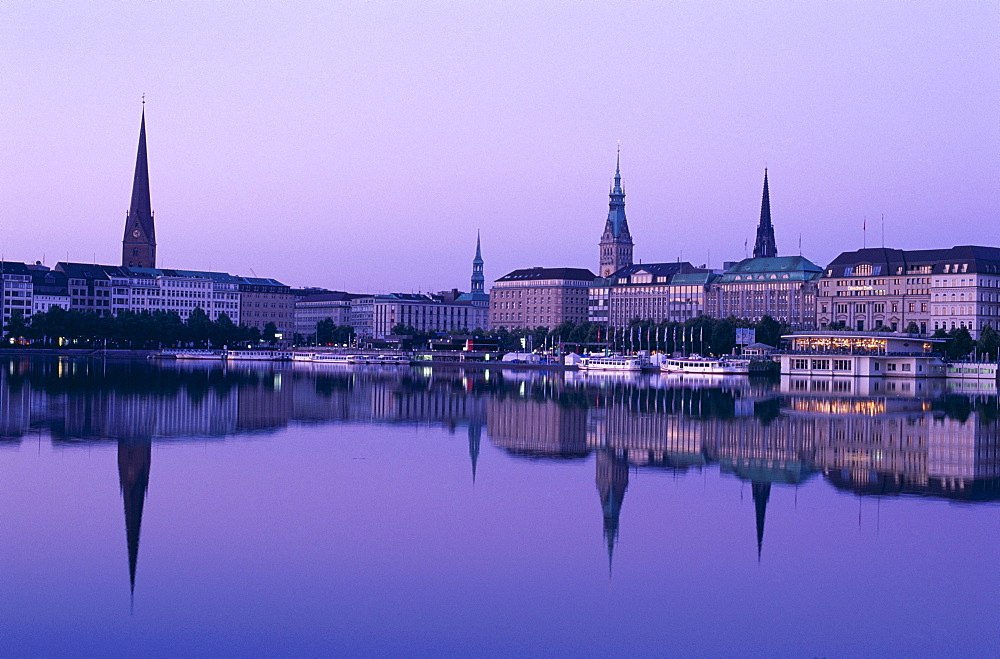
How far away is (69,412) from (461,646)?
3481 cm

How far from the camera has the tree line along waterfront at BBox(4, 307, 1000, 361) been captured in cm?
13350

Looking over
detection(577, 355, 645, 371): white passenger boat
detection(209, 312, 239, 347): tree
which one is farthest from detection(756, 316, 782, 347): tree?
detection(209, 312, 239, 347): tree

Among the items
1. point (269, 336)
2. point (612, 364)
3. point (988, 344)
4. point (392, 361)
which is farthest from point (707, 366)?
point (269, 336)

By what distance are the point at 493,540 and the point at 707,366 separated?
304 feet

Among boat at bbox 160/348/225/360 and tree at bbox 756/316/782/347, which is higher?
tree at bbox 756/316/782/347

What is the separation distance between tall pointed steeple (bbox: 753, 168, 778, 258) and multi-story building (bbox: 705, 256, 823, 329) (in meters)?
7.55

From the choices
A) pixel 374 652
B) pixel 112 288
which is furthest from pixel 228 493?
pixel 112 288

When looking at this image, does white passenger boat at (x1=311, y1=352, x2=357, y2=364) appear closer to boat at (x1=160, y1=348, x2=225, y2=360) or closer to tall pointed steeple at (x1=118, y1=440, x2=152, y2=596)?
boat at (x1=160, y1=348, x2=225, y2=360)

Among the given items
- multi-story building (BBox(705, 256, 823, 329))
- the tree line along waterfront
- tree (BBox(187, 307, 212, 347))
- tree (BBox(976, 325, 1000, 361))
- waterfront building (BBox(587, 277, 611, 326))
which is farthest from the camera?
waterfront building (BBox(587, 277, 611, 326))

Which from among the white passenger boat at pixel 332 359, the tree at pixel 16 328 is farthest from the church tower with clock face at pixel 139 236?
the white passenger boat at pixel 332 359

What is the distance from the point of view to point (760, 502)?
2653 cm

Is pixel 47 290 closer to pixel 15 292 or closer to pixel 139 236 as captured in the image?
pixel 15 292

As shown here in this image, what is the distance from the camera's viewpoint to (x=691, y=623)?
54.8 ft

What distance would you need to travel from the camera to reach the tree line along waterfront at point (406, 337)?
133500mm
